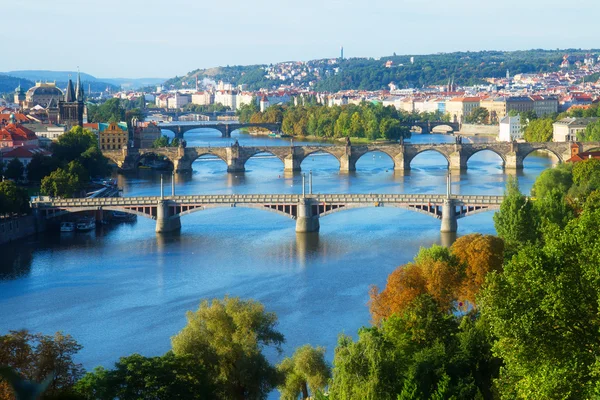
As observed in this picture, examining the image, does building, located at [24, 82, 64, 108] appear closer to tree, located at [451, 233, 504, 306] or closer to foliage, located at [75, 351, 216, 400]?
tree, located at [451, 233, 504, 306]

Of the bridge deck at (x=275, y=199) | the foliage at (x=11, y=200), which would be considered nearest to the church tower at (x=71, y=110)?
the bridge deck at (x=275, y=199)

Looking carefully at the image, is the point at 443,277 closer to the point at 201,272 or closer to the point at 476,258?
the point at 476,258

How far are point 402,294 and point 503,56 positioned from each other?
142 m

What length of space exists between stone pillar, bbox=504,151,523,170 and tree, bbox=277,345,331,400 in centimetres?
2932

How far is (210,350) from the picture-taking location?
12.6 metres

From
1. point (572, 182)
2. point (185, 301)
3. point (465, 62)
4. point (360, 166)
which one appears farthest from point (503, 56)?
point (185, 301)

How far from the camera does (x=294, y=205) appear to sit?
2611 cm

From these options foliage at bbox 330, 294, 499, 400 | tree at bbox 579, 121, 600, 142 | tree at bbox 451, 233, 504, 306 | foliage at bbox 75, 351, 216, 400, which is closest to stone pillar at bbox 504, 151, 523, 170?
tree at bbox 579, 121, 600, 142

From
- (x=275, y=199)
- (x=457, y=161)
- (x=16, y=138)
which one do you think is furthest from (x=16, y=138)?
(x=275, y=199)

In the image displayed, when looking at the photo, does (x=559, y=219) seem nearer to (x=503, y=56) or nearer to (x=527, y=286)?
(x=527, y=286)

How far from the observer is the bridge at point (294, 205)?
25.3m

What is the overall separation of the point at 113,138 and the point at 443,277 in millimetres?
34104

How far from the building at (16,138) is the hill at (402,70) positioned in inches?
3255

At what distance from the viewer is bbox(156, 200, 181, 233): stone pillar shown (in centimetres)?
2586
